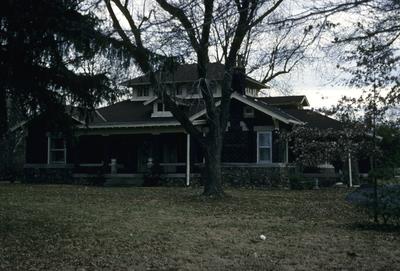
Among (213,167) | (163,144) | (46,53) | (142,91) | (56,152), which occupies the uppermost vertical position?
(142,91)

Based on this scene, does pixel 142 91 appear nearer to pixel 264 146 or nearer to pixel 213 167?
pixel 264 146

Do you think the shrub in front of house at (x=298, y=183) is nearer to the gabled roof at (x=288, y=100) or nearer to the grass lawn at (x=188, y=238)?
the grass lawn at (x=188, y=238)

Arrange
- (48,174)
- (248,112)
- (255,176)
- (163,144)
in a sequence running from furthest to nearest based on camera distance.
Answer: (48,174)
(163,144)
(248,112)
(255,176)

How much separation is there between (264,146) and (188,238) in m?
17.1

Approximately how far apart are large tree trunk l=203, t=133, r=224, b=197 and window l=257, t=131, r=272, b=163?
8179 millimetres

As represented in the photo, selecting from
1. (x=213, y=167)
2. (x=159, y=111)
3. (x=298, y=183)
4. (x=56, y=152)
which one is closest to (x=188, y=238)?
(x=213, y=167)

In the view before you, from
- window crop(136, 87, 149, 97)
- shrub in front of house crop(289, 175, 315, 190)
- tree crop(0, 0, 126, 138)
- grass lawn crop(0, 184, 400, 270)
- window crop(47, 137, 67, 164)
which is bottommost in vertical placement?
grass lawn crop(0, 184, 400, 270)

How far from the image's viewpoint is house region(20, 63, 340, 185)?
26641mm

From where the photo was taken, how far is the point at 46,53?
32.9 feet

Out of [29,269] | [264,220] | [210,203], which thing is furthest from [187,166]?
[29,269]

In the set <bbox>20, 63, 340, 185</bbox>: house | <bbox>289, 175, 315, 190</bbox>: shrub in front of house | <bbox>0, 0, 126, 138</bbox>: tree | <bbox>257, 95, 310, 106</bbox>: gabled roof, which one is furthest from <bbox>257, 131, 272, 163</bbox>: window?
<bbox>0, 0, 126, 138</bbox>: tree

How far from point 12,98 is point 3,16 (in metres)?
1.54

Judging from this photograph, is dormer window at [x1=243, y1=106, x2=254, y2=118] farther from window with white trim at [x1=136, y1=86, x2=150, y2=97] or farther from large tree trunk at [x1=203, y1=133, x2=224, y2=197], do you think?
large tree trunk at [x1=203, y1=133, x2=224, y2=197]

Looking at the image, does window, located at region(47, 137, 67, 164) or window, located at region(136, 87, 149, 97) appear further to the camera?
window, located at region(136, 87, 149, 97)
